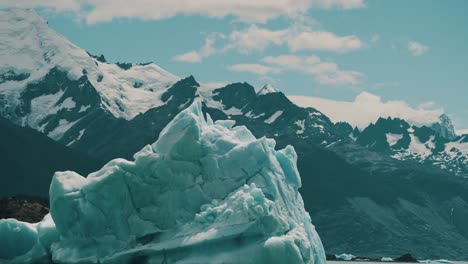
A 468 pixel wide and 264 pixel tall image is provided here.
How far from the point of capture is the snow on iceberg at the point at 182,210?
57719mm

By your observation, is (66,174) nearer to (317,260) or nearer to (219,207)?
(219,207)

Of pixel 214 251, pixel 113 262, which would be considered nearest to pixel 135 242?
pixel 113 262

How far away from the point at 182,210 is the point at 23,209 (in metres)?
65.5

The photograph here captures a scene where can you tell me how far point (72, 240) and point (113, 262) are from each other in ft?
13.3

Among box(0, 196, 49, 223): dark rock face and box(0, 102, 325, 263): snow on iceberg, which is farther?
box(0, 196, 49, 223): dark rock face

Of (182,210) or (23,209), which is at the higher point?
(182,210)

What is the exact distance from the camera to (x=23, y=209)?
121 m

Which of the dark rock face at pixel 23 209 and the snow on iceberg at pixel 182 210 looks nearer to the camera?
the snow on iceberg at pixel 182 210

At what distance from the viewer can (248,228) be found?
5753 centimetres

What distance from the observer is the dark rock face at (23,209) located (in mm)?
117062

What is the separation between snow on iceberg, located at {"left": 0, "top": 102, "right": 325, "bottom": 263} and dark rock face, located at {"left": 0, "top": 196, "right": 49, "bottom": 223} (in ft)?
176

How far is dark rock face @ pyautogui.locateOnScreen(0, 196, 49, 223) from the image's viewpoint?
4609 inches

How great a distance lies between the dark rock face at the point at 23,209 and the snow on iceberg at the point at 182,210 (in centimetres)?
5371

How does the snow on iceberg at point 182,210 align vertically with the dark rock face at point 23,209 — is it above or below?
above
